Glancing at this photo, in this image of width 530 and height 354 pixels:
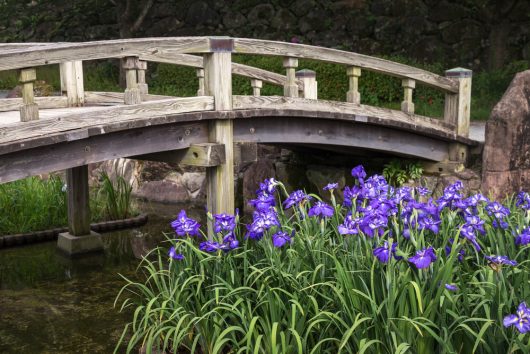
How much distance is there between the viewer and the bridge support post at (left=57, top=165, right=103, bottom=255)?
28.1 feet

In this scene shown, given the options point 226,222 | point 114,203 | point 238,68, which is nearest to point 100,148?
point 226,222

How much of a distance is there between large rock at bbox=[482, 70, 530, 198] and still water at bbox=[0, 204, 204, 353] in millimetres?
3819

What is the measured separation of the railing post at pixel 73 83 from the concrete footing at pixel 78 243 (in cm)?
147

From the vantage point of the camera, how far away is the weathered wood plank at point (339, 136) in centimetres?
764

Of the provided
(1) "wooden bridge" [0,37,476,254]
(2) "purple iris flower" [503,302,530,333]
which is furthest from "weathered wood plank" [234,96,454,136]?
(2) "purple iris flower" [503,302,530,333]

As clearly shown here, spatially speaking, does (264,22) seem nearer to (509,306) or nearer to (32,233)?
(32,233)

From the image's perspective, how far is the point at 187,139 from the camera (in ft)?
23.1

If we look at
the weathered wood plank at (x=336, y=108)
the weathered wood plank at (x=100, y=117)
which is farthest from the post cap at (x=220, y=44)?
the weathered wood plank at (x=336, y=108)

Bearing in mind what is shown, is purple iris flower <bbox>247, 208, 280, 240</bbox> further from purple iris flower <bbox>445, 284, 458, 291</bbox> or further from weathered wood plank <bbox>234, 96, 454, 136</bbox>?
weathered wood plank <bbox>234, 96, 454, 136</bbox>

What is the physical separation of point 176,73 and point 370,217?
1103 cm

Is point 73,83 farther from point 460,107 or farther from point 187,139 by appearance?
point 460,107

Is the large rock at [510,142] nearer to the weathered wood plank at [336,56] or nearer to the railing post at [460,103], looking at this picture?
the railing post at [460,103]

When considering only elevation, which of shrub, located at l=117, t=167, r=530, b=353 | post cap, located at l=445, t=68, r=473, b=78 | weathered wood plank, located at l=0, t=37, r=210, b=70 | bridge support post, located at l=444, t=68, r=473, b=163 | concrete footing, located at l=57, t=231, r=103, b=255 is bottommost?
concrete footing, located at l=57, t=231, r=103, b=255

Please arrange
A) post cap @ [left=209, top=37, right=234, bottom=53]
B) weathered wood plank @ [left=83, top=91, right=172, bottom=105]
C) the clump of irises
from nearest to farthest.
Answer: the clump of irises
post cap @ [left=209, top=37, right=234, bottom=53]
weathered wood plank @ [left=83, top=91, right=172, bottom=105]
